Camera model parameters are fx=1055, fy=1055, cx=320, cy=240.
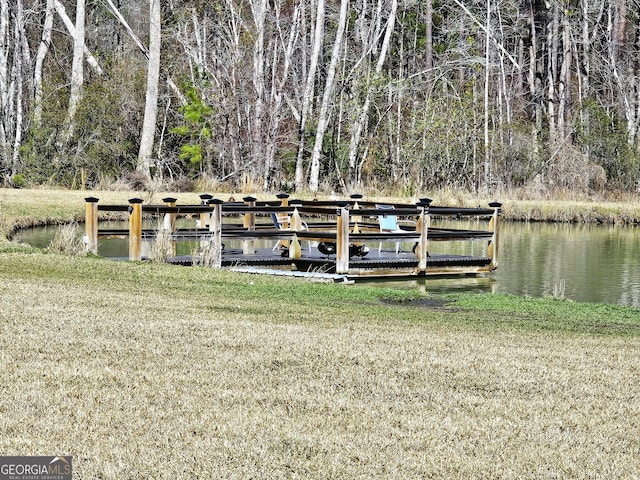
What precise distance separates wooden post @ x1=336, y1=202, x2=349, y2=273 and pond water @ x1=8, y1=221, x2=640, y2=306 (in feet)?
2.88

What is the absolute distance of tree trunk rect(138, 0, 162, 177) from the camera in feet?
126

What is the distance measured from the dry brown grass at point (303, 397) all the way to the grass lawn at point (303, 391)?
2 cm

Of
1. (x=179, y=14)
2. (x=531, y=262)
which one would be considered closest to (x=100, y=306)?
(x=531, y=262)

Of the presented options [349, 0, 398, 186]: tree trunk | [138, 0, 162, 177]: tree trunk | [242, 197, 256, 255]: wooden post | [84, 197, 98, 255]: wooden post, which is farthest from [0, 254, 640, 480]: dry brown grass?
[138, 0, 162, 177]: tree trunk

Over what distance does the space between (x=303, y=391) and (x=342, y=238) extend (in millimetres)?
10924

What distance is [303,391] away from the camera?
6820 mm

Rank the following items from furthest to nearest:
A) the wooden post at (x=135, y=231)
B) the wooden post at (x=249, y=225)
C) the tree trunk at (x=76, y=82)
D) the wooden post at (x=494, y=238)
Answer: the tree trunk at (x=76, y=82) → the wooden post at (x=249, y=225) → the wooden post at (x=494, y=238) → the wooden post at (x=135, y=231)

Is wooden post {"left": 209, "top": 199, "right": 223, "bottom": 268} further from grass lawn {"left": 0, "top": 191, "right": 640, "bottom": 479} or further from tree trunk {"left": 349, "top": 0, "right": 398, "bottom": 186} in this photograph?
tree trunk {"left": 349, "top": 0, "right": 398, "bottom": 186}

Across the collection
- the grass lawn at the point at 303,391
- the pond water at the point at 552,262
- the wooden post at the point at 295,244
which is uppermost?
the wooden post at the point at 295,244

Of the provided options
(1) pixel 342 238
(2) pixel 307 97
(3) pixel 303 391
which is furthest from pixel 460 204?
(3) pixel 303 391

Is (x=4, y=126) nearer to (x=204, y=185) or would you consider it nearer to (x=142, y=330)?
(x=204, y=185)

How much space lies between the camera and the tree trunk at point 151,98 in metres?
38.4

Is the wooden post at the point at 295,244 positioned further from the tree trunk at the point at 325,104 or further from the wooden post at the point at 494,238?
the tree trunk at the point at 325,104

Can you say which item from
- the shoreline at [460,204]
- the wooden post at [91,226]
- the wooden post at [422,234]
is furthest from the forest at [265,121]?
the wooden post at [91,226]
